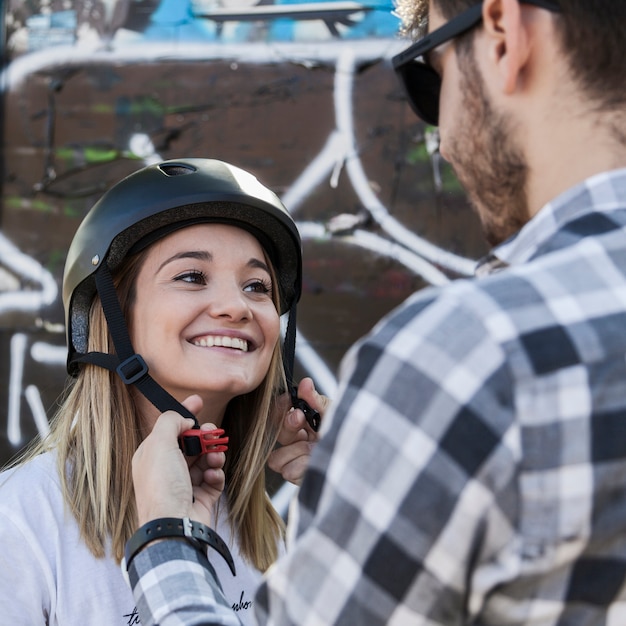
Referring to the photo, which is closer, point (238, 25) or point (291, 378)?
point (291, 378)

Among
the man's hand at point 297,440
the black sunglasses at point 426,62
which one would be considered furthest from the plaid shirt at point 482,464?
the man's hand at point 297,440

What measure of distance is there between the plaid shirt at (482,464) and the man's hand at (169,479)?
582 millimetres

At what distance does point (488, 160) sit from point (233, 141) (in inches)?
125

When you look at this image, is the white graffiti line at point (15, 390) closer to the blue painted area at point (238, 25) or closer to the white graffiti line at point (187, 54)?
the white graffiti line at point (187, 54)

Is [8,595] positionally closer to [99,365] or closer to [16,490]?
[16,490]

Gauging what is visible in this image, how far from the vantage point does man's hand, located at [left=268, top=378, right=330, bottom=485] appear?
7.58 ft

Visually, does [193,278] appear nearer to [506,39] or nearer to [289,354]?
[289,354]

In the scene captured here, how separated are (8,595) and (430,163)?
279 centimetres

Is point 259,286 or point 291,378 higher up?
point 259,286

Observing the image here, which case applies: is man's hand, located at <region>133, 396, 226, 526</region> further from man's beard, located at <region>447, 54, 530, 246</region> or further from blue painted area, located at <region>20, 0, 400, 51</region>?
blue painted area, located at <region>20, 0, 400, 51</region>

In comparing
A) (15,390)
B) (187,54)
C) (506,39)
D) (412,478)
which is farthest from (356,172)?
(412,478)

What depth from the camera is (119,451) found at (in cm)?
224

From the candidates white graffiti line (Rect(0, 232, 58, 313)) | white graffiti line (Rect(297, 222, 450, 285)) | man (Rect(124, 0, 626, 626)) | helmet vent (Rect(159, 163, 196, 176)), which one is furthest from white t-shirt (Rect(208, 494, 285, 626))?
white graffiti line (Rect(0, 232, 58, 313))

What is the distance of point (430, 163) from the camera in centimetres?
404
